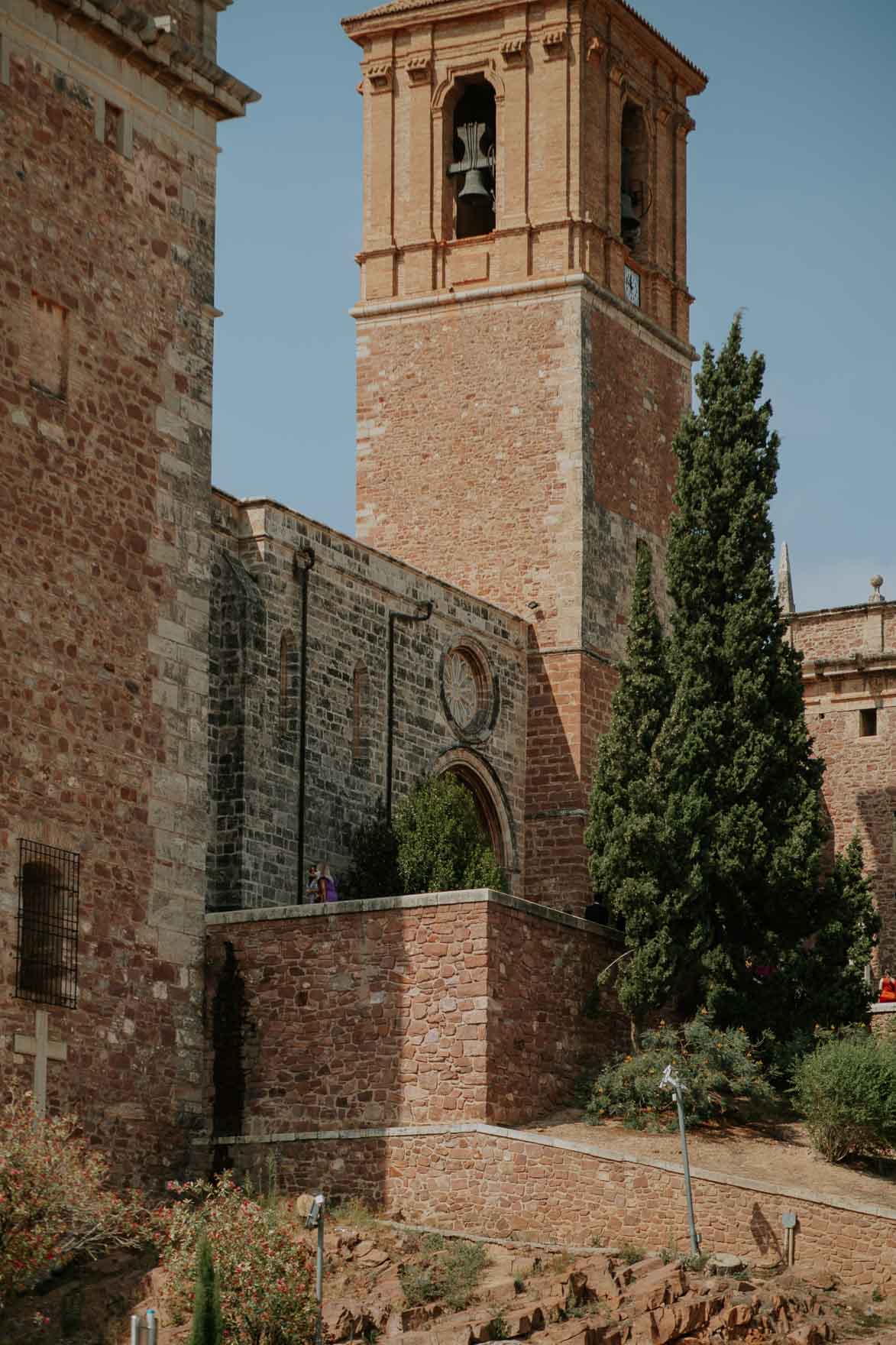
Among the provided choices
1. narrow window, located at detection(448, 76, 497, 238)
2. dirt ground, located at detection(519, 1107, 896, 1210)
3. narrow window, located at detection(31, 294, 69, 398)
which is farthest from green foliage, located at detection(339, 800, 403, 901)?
narrow window, located at detection(448, 76, 497, 238)

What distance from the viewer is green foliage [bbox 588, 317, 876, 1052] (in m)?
30.1

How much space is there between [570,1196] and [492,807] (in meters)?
11.3

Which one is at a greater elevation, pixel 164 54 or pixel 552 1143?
pixel 164 54

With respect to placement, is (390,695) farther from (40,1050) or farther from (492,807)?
(40,1050)

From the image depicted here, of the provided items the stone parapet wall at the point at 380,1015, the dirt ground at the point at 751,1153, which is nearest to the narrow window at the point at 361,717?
the stone parapet wall at the point at 380,1015

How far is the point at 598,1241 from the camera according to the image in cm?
2594

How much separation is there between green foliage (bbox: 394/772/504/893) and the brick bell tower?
3564mm

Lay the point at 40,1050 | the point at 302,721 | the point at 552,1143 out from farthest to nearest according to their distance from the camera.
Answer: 1. the point at 302,721
2. the point at 552,1143
3. the point at 40,1050

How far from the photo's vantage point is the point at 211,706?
104 ft

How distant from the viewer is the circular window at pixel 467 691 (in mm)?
A: 36250

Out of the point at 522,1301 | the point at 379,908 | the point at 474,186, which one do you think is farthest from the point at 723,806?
the point at 474,186

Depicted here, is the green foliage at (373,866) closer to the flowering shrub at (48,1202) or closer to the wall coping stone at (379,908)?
the wall coping stone at (379,908)

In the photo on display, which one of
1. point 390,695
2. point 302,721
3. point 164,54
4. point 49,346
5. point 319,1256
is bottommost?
point 319,1256

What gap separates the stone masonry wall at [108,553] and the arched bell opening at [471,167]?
12.4 metres
